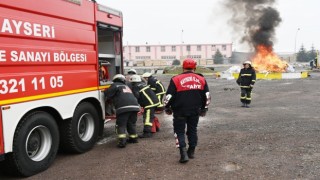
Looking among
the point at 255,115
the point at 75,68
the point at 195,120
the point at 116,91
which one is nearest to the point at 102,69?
the point at 116,91

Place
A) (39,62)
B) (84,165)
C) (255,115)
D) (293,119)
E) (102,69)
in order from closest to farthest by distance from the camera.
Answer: (39,62)
(84,165)
(102,69)
(293,119)
(255,115)

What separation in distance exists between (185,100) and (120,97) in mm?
1577

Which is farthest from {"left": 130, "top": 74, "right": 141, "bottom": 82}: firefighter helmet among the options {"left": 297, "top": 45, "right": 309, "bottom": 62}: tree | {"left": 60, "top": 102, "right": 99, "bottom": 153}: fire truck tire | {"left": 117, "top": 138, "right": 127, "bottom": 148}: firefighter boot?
{"left": 297, "top": 45, "right": 309, "bottom": 62}: tree

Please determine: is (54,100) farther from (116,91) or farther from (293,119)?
(293,119)

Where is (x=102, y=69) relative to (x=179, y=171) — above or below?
above

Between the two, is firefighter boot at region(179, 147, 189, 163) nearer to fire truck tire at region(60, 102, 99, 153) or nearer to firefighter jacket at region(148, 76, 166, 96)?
fire truck tire at region(60, 102, 99, 153)

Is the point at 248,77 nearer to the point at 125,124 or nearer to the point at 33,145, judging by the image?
the point at 125,124

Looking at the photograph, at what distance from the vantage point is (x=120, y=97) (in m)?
6.17

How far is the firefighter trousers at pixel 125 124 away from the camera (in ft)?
20.0

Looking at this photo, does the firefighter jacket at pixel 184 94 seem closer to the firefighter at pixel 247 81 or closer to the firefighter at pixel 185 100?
the firefighter at pixel 185 100

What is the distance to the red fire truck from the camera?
411 centimetres

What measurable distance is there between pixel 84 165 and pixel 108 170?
1.60 feet

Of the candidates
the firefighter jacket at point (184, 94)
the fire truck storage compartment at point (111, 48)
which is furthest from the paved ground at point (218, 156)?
the fire truck storage compartment at point (111, 48)

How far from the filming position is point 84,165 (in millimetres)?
5047
